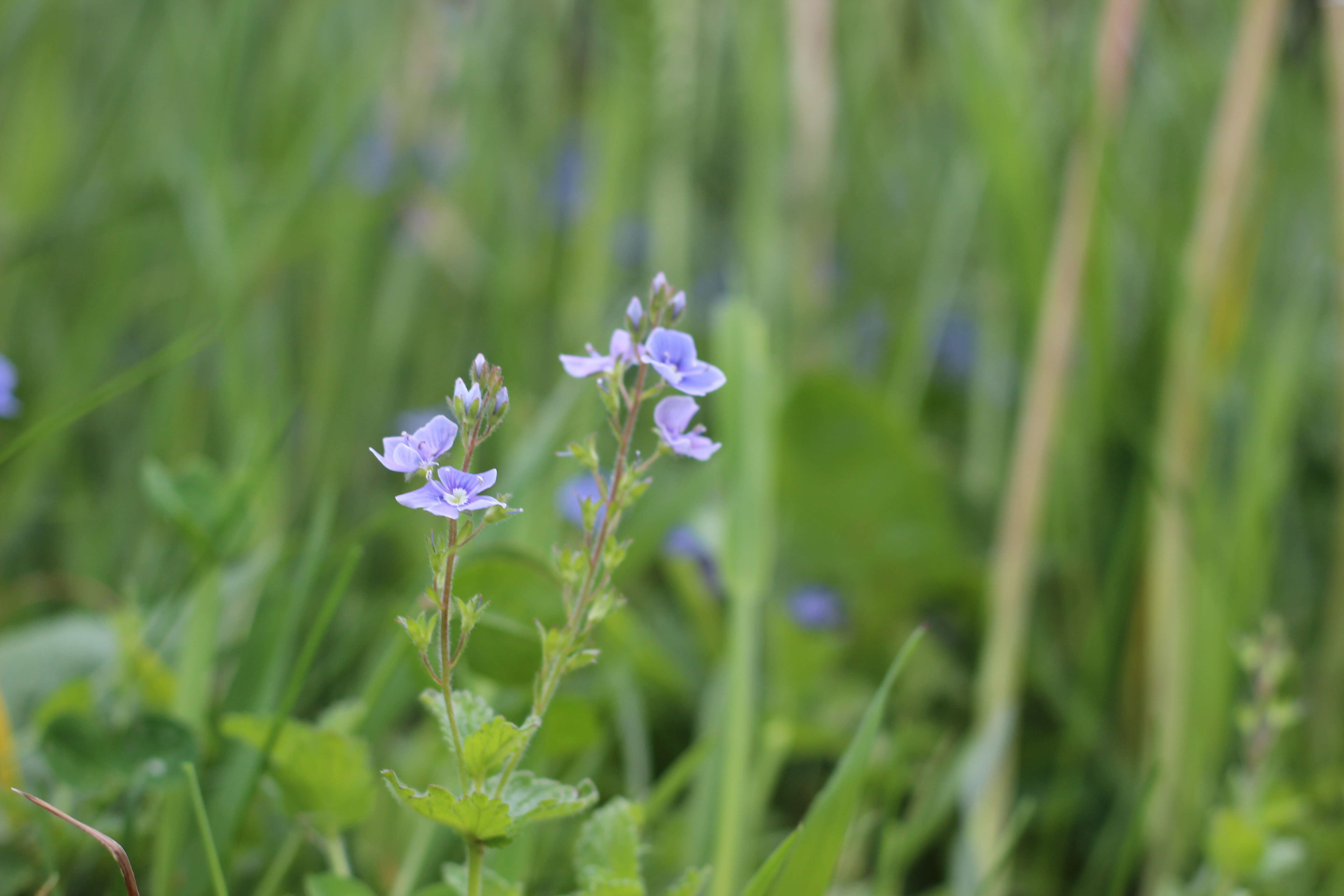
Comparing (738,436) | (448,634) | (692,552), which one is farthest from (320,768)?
(692,552)

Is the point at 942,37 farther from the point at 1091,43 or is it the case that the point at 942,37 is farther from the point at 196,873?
the point at 196,873

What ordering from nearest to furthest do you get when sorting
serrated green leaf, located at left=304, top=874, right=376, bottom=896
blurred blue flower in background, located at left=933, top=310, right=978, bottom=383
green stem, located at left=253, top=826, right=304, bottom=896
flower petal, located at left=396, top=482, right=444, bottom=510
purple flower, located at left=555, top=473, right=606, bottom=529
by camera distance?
flower petal, located at left=396, top=482, right=444, bottom=510
serrated green leaf, located at left=304, top=874, right=376, bottom=896
green stem, located at left=253, top=826, right=304, bottom=896
purple flower, located at left=555, top=473, right=606, bottom=529
blurred blue flower in background, located at left=933, top=310, right=978, bottom=383

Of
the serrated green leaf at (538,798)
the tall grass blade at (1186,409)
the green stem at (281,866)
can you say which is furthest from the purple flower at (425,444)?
the tall grass blade at (1186,409)

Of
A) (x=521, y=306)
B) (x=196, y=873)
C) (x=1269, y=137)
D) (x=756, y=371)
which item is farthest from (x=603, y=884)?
(x=1269, y=137)

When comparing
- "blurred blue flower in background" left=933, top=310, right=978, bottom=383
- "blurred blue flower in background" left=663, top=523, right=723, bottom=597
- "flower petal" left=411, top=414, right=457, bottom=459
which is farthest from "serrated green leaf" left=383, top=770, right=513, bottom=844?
"blurred blue flower in background" left=933, top=310, right=978, bottom=383

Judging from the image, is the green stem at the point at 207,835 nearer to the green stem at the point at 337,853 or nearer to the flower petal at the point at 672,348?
→ the green stem at the point at 337,853

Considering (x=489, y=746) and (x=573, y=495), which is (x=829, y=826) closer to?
(x=489, y=746)

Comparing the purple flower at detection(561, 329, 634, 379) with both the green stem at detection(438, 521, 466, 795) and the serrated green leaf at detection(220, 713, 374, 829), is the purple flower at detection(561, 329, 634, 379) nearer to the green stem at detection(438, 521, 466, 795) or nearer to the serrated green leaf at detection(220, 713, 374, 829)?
the green stem at detection(438, 521, 466, 795)
